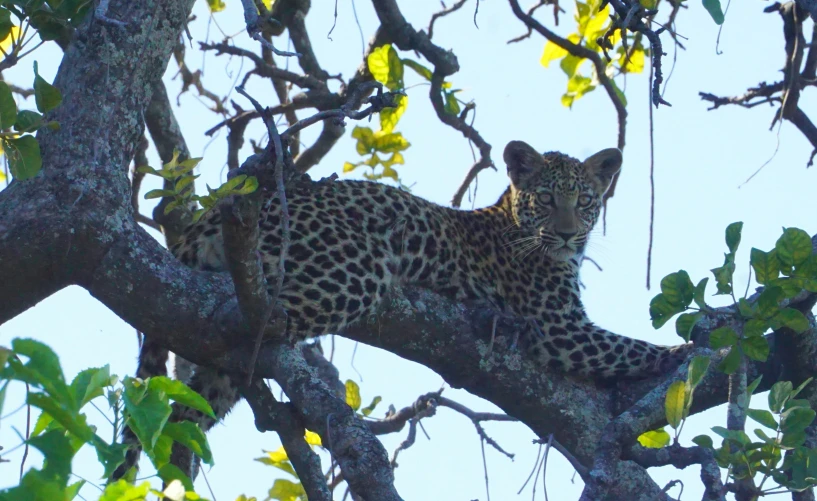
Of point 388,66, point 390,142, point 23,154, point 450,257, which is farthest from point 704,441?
point 390,142

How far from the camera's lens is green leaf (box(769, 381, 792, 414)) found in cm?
374

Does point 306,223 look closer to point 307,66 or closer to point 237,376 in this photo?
point 237,376

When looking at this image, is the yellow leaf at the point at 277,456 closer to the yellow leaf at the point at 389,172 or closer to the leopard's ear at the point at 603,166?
the yellow leaf at the point at 389,172

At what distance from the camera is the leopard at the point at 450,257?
5.42m

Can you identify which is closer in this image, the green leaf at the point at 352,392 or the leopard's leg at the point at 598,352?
the leopard's leg at the point at 598,352

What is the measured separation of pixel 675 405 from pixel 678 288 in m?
0.51

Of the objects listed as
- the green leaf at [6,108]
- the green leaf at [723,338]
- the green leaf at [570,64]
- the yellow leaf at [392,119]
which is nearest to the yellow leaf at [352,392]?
the yellow leaf at [392,119]

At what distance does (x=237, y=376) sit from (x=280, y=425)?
1.24 feet

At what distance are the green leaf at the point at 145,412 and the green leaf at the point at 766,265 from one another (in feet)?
7.14

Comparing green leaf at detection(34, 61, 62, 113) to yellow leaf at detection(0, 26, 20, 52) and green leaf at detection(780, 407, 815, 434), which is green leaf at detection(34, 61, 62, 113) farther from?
green leaf at detection(780, 407, 815, 434)

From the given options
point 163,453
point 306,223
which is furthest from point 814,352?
point 163,453

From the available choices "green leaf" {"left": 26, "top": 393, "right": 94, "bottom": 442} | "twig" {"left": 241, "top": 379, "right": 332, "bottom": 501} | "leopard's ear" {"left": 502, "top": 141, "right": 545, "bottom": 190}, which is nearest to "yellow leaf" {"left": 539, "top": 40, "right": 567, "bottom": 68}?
"leopard's ear" {"left": 502, "top": 141, "right": 545, "bottom": 190}

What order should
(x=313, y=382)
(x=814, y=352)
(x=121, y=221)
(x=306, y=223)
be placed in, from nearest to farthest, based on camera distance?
(x=313, y=382), (x=121, y=221), (x=814, y=352), (x=306, y=223)

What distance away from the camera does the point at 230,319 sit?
452cm
